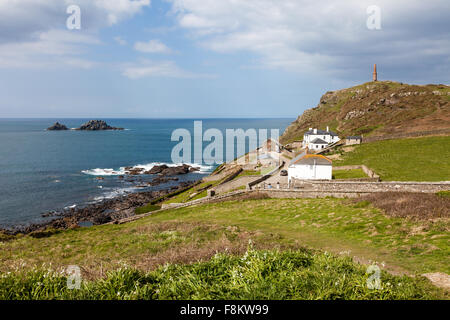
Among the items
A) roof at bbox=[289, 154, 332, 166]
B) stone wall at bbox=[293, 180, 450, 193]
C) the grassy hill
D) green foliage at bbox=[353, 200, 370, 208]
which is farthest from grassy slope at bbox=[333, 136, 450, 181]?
green foliage at bbox=[353, 200, 370, 208]

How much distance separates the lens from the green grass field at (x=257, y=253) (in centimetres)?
742

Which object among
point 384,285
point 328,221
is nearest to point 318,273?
point 384,285

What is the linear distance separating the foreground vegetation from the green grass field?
3 centimetres

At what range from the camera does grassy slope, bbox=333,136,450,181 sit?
3488 centimetres

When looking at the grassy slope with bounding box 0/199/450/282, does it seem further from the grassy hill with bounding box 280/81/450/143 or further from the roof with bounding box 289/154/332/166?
the grassy hill with bounding box 280/81/450/143

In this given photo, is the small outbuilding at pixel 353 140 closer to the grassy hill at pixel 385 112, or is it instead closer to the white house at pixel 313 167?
the grassy hill at pixel 385 112

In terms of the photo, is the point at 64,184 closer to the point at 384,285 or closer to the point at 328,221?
the point at 328,221

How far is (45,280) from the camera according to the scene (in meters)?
7.80

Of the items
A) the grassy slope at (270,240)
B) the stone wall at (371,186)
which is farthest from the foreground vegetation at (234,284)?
the stone wall at (371,186)

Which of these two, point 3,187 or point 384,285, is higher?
point 384,285

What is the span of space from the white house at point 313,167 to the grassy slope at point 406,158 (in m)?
6.85
